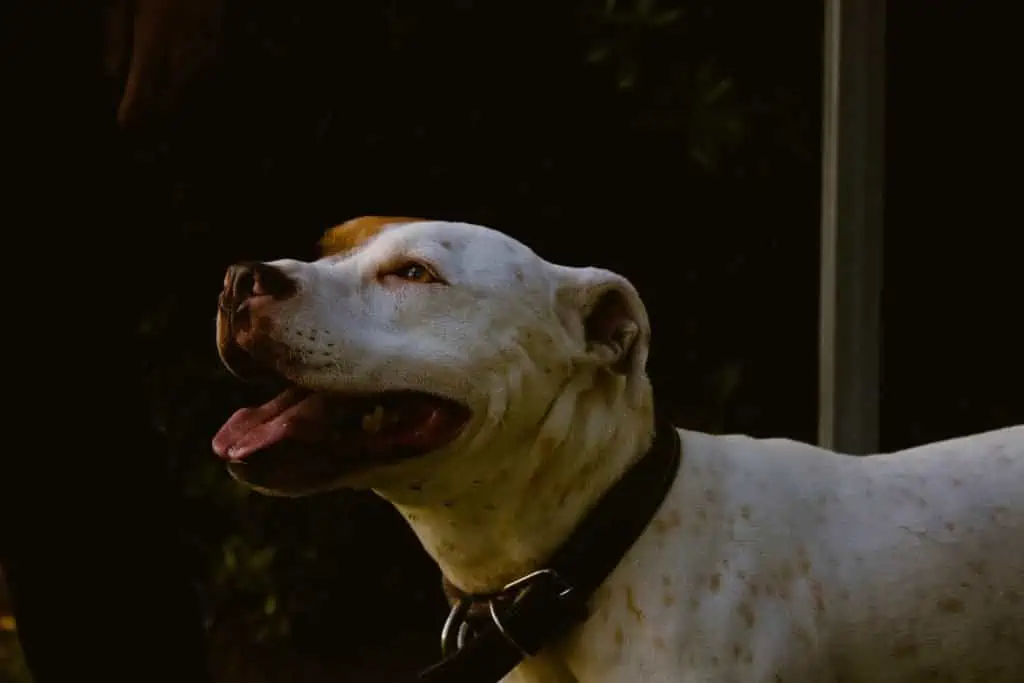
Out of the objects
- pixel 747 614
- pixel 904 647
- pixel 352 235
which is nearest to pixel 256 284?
pixel 352 235

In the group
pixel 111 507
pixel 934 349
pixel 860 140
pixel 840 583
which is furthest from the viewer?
pixel 934 349

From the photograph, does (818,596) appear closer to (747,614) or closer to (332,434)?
(747,614)

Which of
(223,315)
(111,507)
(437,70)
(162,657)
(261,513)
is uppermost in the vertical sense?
(223,315)

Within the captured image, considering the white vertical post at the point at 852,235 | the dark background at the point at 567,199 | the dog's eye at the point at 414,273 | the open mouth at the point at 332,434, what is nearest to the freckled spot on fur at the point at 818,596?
the open mouth at the point at 332,434

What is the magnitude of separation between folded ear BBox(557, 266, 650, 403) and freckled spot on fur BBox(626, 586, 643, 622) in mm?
275

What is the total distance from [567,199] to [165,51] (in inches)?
61.3

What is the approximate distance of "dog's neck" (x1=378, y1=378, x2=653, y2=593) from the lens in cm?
206

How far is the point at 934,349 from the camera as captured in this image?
412 centimetres

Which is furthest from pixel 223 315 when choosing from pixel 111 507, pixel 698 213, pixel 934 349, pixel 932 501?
pixel 934 349

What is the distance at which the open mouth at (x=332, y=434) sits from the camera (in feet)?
6.33

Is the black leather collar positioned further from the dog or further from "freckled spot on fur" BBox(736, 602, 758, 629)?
"freckled spot on fur" BBox(736, 602, 758, 629)

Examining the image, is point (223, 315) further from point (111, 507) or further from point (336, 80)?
point (336, 80)

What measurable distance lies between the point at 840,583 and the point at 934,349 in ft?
6.99

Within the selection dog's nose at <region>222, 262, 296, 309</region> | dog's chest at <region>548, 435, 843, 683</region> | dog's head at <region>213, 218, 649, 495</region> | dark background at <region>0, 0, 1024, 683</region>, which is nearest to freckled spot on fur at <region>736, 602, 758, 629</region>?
dog's chest at <region>548, 435, 843, 683</region>
